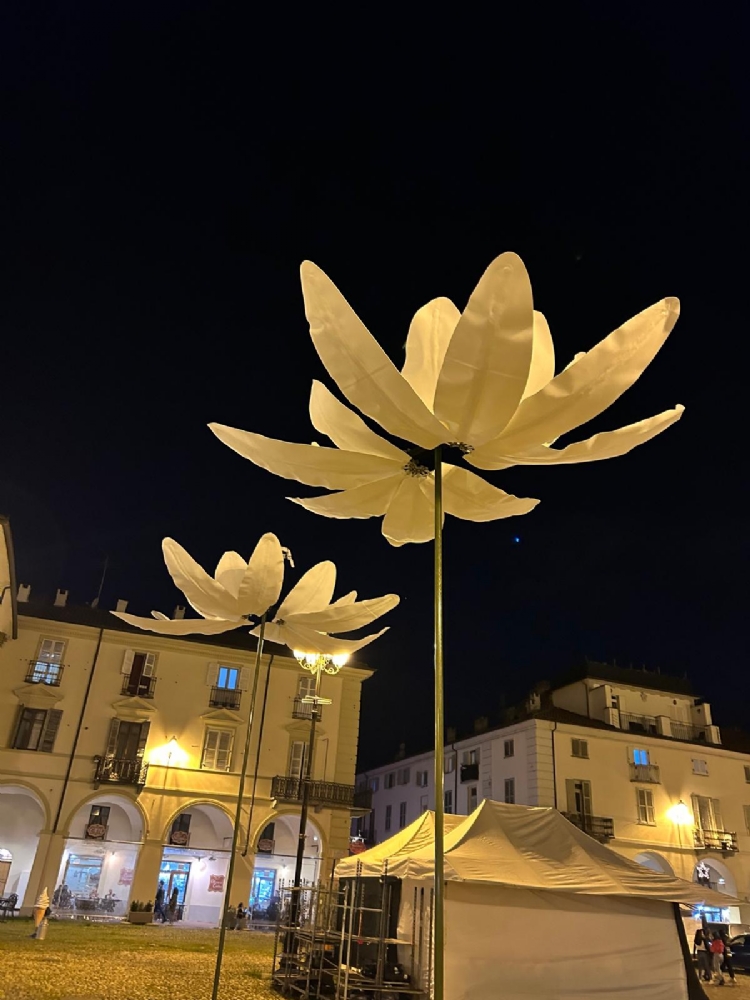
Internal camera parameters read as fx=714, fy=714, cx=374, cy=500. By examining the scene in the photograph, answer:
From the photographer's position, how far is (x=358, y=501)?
318 centimetres

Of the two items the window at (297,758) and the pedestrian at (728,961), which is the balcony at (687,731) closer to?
the pedestrian at (728,961)

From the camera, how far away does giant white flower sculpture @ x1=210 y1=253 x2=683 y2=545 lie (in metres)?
2.33

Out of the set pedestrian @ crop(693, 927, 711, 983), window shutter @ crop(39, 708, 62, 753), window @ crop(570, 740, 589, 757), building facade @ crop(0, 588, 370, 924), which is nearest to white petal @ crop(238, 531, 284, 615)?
pedestrian @ crop(693, 927, 711, 983)

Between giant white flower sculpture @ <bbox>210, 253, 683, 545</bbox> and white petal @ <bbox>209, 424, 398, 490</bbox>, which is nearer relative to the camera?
giant white flower sculpture @ <bbox>210, 253, 683, 545</bbox>

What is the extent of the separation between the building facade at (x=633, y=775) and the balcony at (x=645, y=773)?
1.6 inches

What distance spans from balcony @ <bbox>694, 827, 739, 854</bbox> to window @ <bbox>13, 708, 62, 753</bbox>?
25.7 m

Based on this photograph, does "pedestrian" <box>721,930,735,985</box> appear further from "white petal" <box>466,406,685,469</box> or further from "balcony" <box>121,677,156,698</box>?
"white petal" <box>466,406,685,469</box>

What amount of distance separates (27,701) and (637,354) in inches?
1077

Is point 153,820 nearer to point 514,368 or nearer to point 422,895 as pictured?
point 422,895

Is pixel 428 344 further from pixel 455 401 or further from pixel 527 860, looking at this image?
pixel 527 860

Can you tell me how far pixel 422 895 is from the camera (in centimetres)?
1068

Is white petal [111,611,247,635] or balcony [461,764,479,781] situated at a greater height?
balcony [461,764,479,781]

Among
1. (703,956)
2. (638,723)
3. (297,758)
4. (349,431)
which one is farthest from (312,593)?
(638,723)

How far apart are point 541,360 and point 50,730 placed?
88.1 ft
